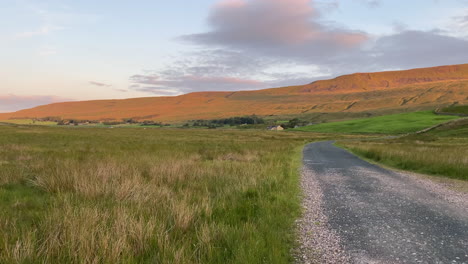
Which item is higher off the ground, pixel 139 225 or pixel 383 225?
pixel 139 225

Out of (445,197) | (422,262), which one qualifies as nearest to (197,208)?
(422,262)

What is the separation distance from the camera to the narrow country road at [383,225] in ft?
15.8

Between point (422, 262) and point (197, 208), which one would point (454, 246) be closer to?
point (422, 262)

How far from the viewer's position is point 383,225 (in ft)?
20.8

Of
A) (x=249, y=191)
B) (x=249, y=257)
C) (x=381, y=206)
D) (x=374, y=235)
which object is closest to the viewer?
(x=249, y=257)

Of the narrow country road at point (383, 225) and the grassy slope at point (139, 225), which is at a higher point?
the grassy slope at point (139, 225)

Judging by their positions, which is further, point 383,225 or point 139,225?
point 383,225

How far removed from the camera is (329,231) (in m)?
6.01

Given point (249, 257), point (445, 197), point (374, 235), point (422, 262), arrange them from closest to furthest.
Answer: point (249, 257) → point (422, 262) → point (374, 235) → point (445, 197)

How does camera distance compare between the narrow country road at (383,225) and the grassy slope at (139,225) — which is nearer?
the grassy slope at (139,225)

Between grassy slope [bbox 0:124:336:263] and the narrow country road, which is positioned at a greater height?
Result: grassy slope [bbox 0:124:336:263]

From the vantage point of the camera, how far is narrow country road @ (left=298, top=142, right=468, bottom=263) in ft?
15.8

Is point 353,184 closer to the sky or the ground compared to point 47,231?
closer to the ground

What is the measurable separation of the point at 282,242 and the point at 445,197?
24.4 ft
